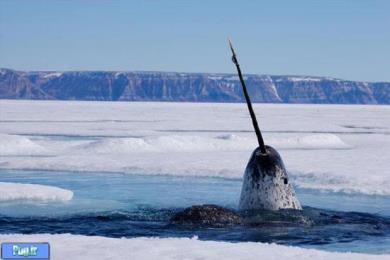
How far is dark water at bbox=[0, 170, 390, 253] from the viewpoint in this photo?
28.5 feet

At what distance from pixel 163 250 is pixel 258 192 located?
2599 mm

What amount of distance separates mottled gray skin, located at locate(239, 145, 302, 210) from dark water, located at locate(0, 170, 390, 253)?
5.4 inches

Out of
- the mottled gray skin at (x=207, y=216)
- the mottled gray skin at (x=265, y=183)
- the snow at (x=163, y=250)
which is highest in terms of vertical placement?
the mottled gray skin at (x=265, y=183)

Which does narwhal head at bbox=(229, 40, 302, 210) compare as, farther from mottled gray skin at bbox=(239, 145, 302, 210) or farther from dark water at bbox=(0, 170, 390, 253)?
dark water at bbox=(0, 170, 390, 253)

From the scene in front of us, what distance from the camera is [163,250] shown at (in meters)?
6.97

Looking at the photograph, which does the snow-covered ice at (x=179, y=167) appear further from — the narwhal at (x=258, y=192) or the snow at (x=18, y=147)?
the narwhal at (x=258, y=192)

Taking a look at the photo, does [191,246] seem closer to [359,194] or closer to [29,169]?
[359,194]

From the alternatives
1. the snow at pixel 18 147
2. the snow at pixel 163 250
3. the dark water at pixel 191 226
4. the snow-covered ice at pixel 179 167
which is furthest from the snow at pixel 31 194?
the snow at pixel 18 147

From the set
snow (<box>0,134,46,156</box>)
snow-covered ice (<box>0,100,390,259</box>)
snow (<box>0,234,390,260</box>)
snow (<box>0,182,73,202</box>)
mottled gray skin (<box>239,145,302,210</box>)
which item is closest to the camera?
snow (<box>0,234,390,260</box>)

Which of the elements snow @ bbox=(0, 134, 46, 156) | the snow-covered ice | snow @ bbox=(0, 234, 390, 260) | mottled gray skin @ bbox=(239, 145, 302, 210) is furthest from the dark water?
snow @ bbox=(0, 134, 46, 156)

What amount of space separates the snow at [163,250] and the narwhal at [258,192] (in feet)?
6.16

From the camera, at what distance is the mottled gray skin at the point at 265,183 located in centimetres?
930

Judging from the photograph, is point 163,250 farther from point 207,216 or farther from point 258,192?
point 258,192

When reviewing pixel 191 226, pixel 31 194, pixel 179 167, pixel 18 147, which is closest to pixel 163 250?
pixel 191 226
